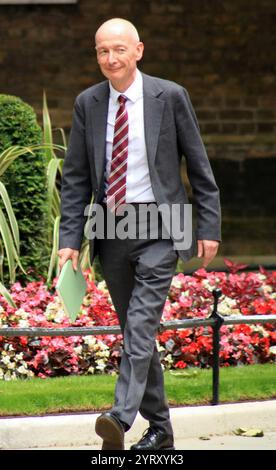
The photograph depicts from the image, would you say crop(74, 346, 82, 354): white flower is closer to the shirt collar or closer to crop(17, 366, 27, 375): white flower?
crop(17, 366, 27, 375): white flower

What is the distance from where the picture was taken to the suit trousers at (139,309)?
5.32m

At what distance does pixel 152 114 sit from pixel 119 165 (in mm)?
266

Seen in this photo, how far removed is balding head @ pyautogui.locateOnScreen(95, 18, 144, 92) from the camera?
17.7 ft

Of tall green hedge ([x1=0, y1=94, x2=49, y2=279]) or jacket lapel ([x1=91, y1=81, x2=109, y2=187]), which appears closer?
jacket lapel ([x1=91, y1=81, x2=109, y2=187])

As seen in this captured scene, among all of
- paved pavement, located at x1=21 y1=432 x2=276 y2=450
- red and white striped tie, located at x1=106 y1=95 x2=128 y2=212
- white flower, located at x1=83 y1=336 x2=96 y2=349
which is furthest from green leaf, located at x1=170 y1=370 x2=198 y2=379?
red and white striped tie, located at x1=106 y1=95 x2=128 y2=212

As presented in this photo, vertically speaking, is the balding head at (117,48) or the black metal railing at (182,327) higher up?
the balding head at (117,48)

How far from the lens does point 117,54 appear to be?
5.41m

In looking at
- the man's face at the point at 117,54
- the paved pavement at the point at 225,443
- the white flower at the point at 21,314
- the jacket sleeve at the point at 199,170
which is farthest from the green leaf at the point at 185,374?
the man's face at the point at 117,54

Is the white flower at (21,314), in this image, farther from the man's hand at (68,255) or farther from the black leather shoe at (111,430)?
the black leather shoe at (111,430)

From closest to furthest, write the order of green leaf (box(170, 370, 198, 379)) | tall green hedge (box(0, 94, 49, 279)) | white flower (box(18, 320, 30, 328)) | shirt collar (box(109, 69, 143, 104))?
shirt collar (box(109, 69, 143, 104))
green leaf (box(170, 370, 198, 379))
white flower (box(18, 320, 30, 328))
tall green hedge (box(0, 94, 49, 279))

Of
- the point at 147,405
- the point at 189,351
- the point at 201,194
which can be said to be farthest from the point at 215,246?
the point at 189,351

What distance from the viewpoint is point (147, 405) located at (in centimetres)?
563

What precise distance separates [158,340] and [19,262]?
4.08 ft

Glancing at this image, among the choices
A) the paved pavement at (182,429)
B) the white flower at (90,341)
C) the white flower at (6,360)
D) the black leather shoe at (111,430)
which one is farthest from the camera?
the white flower at (90,341)
